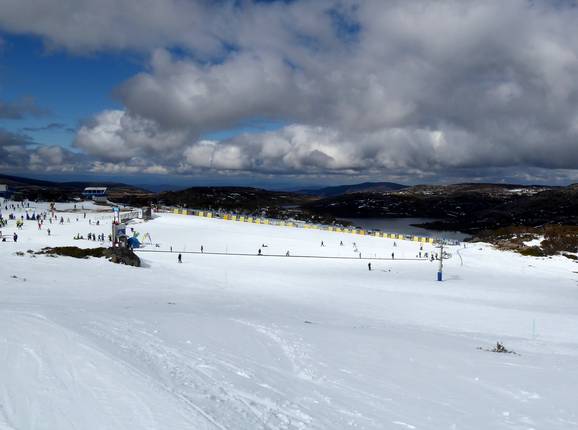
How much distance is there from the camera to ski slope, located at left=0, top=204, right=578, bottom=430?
5910 millimetres

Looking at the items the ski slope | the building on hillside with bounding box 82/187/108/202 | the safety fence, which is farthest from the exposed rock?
the building on hillside with bounding box 82/187/108/202

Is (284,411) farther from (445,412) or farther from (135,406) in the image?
(445,412)

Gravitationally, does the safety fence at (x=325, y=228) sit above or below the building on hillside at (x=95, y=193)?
below

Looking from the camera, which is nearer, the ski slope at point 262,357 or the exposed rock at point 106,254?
the ski slope at point 262,357

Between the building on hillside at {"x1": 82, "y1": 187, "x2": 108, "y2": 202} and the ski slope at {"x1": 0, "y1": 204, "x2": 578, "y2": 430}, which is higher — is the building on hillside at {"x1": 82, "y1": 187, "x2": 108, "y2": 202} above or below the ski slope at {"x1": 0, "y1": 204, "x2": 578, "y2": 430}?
above

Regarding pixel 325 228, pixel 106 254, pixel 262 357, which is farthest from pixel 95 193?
pixel 262 357

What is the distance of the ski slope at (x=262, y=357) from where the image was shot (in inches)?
233

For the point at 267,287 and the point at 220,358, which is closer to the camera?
the point at 220,358

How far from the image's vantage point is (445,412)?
6.85 m

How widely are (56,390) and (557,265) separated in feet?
211

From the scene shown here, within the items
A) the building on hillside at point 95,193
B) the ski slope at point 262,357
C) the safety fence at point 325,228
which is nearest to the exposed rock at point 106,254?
the ski slope at point 262,357

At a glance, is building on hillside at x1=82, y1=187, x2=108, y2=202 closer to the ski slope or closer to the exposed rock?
the exposed rock

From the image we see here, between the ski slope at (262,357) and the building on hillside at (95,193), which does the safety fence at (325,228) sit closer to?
the ski slope at (262,357)

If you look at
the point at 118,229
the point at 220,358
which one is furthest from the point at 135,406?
the point at 118,229
